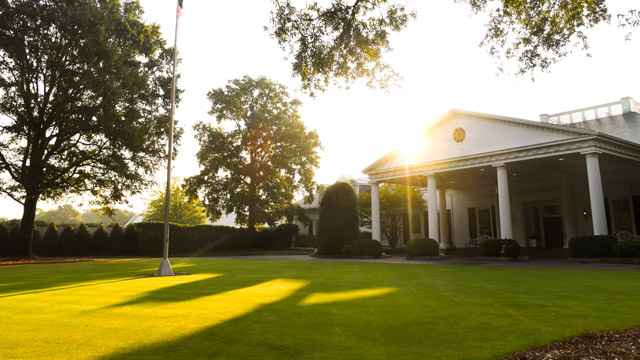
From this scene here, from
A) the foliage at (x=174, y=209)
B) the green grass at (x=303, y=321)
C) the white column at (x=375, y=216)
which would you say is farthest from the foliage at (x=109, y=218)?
the green grass at (x=303, y=321)

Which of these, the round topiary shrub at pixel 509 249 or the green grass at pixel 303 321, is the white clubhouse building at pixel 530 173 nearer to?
the round topiary shrub at pixel 509 249

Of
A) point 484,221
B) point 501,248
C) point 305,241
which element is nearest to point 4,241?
point 305,241

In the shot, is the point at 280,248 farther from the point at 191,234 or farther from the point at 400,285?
the point at 400,285

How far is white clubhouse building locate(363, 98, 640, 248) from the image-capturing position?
71.0 ft

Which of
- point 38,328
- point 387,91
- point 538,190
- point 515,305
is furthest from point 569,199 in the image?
point 38,328

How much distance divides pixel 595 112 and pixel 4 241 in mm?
43911

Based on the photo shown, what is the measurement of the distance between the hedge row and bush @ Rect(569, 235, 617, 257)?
2802 cm

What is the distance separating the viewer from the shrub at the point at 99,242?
3425 cm

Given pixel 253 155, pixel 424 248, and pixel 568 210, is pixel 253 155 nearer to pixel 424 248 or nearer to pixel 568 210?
pixel 424 248

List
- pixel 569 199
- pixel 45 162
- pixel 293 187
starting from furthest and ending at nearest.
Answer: pixel 293 187
pixel 569 199
pixel 45 162

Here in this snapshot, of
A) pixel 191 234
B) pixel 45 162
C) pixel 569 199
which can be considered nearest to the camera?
pixel 45 162

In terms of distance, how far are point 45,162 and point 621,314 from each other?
27803 mm

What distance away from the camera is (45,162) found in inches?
961

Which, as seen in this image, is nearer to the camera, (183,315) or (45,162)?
(183,315)
